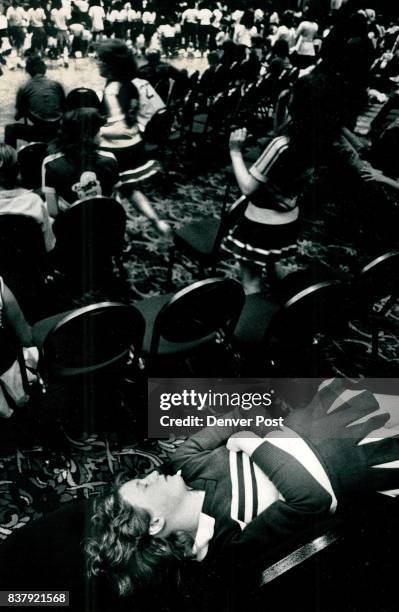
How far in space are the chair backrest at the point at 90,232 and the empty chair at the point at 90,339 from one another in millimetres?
518

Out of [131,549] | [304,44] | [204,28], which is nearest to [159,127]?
[131,549]

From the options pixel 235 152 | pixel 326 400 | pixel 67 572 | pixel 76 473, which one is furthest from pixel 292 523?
pixel 235 152

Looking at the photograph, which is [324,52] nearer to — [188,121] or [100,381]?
[100,381]

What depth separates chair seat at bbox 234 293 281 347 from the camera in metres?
2.04

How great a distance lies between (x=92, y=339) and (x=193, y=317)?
1.32 ft

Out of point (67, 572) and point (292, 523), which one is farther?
point (67, 572)

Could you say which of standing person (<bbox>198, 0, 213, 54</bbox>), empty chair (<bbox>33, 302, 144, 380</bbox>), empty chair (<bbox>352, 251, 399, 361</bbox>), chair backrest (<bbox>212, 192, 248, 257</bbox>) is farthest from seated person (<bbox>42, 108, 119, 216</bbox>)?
standing person (<bbox>198, 0, 213, 54</bbox>)

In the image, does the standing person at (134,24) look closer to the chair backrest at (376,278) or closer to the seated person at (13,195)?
the seated person at (13,195)

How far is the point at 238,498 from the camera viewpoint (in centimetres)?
132

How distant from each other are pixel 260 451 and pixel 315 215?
3.12 m

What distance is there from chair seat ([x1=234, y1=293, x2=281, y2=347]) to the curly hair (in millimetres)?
911

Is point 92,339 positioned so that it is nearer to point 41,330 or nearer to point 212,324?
point 41,330

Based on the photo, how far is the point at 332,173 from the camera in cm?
461

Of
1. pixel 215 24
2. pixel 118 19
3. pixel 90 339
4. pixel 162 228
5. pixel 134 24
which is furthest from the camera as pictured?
pixel 215 24
